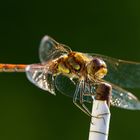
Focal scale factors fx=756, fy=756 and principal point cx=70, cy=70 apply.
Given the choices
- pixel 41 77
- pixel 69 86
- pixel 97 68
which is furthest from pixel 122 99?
pixel 41 77

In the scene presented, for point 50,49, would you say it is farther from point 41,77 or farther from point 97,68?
point 97,68

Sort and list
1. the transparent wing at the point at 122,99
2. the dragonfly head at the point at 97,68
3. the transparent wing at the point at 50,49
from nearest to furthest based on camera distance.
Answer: the transparent wing at the point at 122,99 → the dragonfly head at the point at 97,68 → the transparent wing at the point at 50,49

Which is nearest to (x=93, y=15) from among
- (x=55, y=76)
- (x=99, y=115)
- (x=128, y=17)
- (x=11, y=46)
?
(x=128, y=17)

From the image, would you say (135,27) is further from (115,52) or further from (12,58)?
(12,58)

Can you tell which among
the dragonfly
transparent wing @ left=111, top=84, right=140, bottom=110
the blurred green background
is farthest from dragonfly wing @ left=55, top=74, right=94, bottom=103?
the blurred green background

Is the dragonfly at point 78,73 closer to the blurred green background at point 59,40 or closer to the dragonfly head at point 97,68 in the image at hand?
the dragonfly head at point 97,68

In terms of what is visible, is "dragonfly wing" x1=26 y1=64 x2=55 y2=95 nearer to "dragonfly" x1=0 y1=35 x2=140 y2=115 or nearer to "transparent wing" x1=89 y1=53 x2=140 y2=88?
"dragonfly" x1=0 y1=35 x2=140 y2=115

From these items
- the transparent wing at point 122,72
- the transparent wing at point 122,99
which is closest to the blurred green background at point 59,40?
the transparent wing at point 122,72
